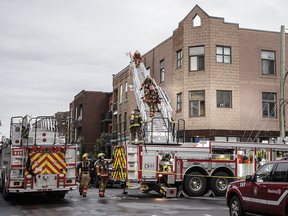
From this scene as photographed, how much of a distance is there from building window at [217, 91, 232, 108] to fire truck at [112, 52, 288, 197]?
7.53m

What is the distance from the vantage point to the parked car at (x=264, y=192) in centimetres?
742

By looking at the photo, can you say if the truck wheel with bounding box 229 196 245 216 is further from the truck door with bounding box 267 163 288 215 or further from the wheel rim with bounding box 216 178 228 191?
the wheel rim with bounding box 216 178 228 191

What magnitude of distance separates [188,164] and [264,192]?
6834mm

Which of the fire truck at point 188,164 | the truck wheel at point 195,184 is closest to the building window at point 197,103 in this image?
the fire truck at point 188,164

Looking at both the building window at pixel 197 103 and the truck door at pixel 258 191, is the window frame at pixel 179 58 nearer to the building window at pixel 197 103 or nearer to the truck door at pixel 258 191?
the building window at pixel 197 103

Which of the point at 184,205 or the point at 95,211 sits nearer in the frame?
the point at 95,211

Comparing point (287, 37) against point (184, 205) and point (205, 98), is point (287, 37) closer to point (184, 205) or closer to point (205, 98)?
point (205, 98)

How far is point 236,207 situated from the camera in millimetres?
8969

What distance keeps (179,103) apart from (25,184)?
48.3ft

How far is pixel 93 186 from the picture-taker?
20797 millimetres

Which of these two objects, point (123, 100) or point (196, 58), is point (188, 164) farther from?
point (123, 100)

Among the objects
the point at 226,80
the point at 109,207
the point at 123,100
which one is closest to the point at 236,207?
the point at 109,207

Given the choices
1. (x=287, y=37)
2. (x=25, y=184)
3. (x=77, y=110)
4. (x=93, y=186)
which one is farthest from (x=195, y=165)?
(x=77, y=110)

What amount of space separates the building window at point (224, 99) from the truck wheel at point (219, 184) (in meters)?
8.74
